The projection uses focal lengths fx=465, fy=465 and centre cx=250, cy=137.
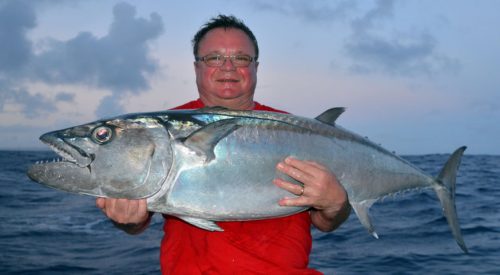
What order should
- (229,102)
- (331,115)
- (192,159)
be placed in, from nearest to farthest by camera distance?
(192,159), (331,115), (229,102)

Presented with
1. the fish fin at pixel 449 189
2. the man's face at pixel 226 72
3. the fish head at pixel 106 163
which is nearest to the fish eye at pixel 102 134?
the fish head at pixel 106 163

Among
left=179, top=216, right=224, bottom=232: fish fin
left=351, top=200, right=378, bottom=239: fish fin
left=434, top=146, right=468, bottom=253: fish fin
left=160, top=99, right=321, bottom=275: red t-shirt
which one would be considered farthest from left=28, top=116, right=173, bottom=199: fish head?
left=434, top=146, right=468, bottom=253: fish fin

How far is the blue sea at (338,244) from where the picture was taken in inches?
311

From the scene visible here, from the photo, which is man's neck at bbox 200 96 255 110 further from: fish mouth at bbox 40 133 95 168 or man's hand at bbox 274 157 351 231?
fish mouth at bbox 40 133 95 168

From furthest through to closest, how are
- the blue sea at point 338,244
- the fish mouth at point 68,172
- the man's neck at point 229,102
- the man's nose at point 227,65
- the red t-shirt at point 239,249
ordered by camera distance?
1. the blue sea at point 338,244
2. the man's neck at point 229,102
3. the man's nose at point 227,65
4. the red t-shirt at point 239,249
5. the fish mouth at point 68,172

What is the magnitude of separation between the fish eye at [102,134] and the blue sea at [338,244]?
5693 mm

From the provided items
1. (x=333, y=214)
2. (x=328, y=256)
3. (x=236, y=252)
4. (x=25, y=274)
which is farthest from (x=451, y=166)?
(x=25, y=274)

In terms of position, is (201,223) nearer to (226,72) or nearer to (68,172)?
(68,172)

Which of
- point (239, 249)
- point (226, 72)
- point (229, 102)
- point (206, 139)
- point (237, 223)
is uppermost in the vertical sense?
point (226, 72)

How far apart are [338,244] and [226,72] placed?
669 centimetres

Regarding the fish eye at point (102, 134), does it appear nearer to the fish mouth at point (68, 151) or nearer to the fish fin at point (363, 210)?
the fish mouth at point (68, 151)

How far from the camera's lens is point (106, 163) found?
2.60 metres

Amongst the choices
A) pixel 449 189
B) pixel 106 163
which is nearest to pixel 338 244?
pixel 449 189

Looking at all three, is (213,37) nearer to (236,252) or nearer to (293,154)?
(293,154)
